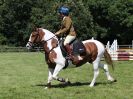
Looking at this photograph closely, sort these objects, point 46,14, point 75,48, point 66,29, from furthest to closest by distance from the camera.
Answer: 1. point 46,14
2. point 75,48
3. point 66,29

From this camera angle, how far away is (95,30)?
66875 millimetres

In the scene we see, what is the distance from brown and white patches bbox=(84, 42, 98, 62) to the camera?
48.0 feet

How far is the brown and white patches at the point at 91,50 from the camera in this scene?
48.0ft

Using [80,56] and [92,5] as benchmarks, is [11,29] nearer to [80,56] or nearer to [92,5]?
[92,5]

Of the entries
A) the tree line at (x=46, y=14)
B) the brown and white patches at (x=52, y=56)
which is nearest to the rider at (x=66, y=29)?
the brown and white patches at (x=52, y=56)

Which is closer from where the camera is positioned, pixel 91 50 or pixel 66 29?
pixel 66 29

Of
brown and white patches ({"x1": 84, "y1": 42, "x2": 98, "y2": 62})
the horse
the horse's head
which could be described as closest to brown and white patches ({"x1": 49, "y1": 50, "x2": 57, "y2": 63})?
the horse

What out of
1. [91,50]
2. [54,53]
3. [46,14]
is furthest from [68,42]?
[46,14]

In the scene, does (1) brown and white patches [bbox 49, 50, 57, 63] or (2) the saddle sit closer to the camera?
(1) brown and white patches [bbox 49, 50, 57, 63]

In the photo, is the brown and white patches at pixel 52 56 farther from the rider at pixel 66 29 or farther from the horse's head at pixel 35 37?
the horse's head at pixel 35 37

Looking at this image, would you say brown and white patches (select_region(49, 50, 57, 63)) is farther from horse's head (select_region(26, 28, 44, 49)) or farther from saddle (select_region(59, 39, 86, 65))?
horse's head (select_region(26, 28, 44, 49))

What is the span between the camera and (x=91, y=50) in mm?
14656

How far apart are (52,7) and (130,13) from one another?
544 inches

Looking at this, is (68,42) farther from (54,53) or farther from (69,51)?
(54,53)
